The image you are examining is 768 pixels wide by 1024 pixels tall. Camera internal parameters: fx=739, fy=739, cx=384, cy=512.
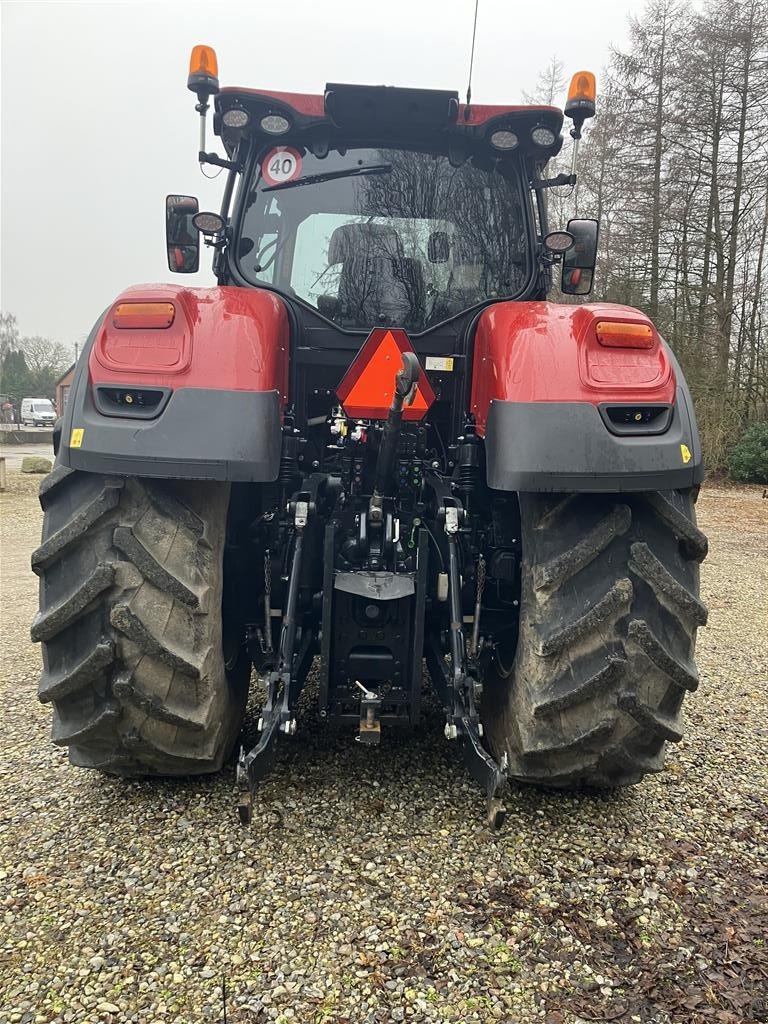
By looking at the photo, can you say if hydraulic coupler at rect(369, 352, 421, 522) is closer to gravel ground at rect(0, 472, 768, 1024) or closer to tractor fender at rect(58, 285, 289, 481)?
tractor fender at rect(58, 285, 289, 481)

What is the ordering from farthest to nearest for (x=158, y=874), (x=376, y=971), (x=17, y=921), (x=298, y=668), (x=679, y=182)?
(x=679, y=182), (x=298, y=668), (x=158, y=874), (x=17, y=921), (x=376, y=971)

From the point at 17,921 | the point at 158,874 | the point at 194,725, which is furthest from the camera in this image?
the point at 194,725

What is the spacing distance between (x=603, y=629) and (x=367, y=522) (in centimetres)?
87

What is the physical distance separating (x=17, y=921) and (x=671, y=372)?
2.56 meters

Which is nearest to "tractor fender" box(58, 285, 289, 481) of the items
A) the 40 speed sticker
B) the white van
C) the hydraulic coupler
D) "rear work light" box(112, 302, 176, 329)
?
"rear work light" box(112, 302, 176, 329)

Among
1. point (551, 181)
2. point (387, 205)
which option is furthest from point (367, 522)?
point (551, 181)

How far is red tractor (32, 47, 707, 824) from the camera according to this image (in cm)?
228

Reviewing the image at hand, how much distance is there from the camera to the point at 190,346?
7.65 ft

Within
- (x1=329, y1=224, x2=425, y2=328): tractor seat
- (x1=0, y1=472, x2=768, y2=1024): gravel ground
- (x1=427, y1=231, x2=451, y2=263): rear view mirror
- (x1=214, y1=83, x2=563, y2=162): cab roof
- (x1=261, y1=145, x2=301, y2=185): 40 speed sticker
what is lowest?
(x1=0, y1=472, x2=768, y2=1024): gravel ground

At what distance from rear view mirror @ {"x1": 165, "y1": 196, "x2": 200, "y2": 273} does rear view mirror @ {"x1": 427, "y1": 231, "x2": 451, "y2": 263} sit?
1.02 metres

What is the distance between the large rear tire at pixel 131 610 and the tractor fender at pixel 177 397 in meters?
0.19

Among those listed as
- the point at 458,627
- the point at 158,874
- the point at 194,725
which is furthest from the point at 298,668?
the point at 158,874

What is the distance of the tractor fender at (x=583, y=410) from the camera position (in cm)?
224

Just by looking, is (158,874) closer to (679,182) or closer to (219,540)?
(219,540)
